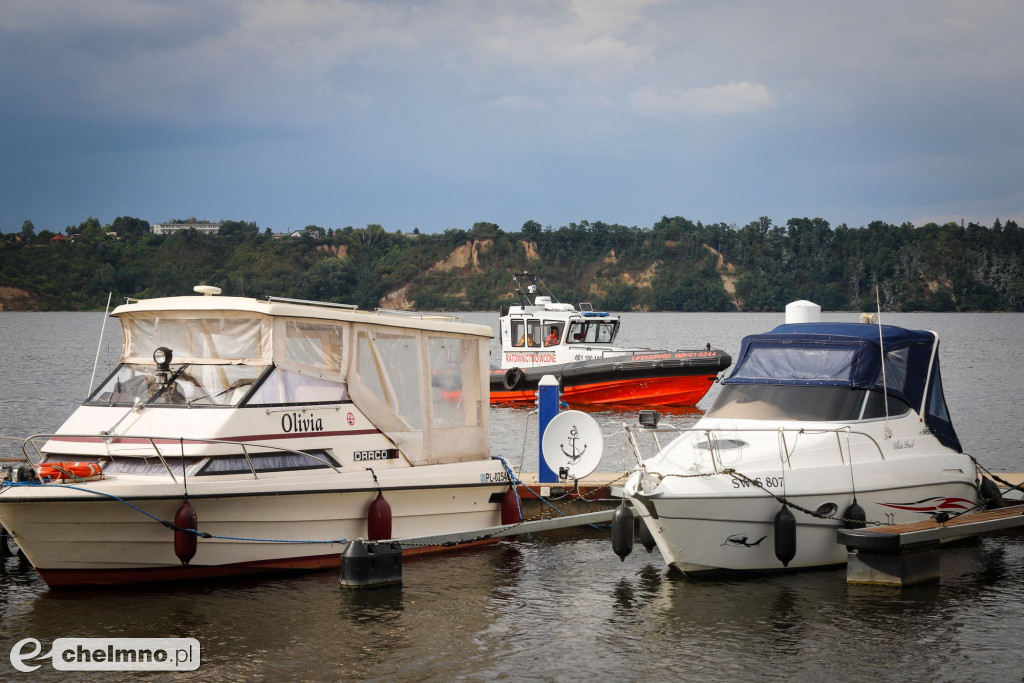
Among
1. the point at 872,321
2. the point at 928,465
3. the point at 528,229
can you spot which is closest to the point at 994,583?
the point at 928,465

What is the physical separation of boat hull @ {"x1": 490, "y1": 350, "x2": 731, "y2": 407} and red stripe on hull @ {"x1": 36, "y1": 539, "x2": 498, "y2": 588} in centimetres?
2011

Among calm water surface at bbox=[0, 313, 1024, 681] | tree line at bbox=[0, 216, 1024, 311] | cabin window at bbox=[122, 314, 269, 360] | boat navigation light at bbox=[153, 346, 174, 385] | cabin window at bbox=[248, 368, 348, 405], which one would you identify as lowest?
calm water surface at bbox=[0, 313, 1024, 681]

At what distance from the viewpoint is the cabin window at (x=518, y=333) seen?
33.4 meters

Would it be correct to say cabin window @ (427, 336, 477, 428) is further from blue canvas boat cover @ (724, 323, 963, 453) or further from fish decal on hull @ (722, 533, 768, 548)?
fish decal on hull @ (722, 533, 768, 548)

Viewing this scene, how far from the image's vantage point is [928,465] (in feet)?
41.4

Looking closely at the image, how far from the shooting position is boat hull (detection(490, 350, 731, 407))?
31438 millimetres

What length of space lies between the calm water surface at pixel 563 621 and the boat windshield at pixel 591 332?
19787 millimetres

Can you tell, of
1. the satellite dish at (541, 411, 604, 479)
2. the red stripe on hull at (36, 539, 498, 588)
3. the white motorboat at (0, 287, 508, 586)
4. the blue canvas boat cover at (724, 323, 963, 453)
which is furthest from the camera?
the satellite dish at (541, 411, 604, 479)

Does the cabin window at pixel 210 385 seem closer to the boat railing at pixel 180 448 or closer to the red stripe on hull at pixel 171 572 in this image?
the boat railing at pixel 180 448

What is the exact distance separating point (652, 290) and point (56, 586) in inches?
6087

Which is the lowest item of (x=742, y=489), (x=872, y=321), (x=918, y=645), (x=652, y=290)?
(x=918, y=645)

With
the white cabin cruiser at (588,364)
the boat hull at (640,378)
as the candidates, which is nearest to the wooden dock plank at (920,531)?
the white cabin cruiser at (588,364)

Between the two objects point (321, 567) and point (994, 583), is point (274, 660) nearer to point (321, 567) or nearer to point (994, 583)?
point (321, 567)
